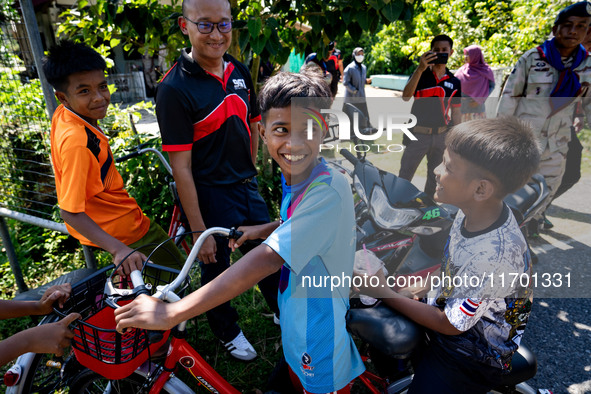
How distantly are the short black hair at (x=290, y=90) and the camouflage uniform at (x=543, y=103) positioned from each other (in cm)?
308

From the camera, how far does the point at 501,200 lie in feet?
4.91

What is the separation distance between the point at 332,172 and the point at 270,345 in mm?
1865

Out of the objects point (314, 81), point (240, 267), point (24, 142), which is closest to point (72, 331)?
point (240, 267)

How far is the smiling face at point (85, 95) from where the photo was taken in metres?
2.10

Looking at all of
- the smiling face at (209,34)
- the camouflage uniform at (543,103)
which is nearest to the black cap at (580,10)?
the camouflage uniform at (543,103)

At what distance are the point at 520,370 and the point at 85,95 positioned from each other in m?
2.54

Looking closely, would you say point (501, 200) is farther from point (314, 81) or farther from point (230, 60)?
point (230, 60)

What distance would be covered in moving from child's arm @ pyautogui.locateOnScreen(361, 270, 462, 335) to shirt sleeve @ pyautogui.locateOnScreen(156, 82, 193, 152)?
4.14 ft

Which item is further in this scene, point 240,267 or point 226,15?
point 226,15

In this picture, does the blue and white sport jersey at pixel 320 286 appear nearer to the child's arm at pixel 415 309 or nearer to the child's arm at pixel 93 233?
the child's arm at pixel 415 309

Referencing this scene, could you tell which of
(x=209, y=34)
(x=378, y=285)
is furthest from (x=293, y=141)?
(x=209, y=34)

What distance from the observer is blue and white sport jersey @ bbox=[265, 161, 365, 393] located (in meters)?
1.30

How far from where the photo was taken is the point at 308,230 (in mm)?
1269

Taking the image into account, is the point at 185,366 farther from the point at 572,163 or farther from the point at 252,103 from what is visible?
the point at 572,163
